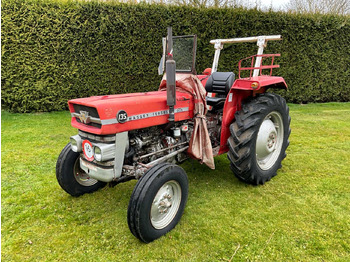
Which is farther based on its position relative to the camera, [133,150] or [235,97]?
[235,97]

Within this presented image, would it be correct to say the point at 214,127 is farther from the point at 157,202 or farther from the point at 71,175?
the point at 71,175

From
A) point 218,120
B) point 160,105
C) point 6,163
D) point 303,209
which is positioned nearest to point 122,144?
point 160,105

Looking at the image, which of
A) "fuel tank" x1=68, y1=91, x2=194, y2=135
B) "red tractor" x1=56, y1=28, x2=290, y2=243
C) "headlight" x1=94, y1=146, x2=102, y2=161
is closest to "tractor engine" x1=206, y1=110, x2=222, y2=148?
"red tractor" x1=56, y1=28, x2=290, y2=243

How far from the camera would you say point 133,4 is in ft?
23.9

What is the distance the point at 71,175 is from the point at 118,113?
1.15 meters

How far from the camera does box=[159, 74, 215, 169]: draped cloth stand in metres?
2.95

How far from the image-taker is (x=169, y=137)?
2.92 m

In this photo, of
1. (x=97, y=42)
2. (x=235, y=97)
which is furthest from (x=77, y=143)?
(x=97, y=42)

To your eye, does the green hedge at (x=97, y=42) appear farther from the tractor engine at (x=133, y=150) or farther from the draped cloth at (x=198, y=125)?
the tractor engine at (x=133, y=150)

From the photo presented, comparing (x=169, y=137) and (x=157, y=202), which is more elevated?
(x=169, y=137)

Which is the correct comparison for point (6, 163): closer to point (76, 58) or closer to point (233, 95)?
point (233, 95)

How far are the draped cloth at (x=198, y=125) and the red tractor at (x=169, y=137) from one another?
1 centimetres

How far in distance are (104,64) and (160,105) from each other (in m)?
5.30

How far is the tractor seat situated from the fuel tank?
874 millimetres
